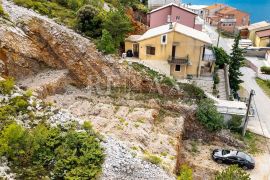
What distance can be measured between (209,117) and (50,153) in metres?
17.3

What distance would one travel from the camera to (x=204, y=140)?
29062mm

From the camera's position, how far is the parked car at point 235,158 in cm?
2542

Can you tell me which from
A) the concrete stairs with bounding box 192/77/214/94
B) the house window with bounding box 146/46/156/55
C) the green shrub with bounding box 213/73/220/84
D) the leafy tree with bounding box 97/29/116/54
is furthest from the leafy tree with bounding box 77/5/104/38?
the green shrub with bounding box 213/73/220/84

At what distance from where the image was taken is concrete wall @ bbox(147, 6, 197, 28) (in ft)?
133

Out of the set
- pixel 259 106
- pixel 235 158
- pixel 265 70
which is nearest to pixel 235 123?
pixel 235 158

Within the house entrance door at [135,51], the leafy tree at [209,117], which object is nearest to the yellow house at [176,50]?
the house entrance door at [135,51]

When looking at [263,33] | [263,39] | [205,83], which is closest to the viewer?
[205,83]

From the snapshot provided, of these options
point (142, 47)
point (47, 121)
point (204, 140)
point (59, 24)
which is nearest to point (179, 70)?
point (142, 47)

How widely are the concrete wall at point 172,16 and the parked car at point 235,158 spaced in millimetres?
21368

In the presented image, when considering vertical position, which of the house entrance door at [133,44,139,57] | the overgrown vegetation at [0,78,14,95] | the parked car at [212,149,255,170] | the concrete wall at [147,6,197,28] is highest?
the concrete wall at [147,6,197,28]

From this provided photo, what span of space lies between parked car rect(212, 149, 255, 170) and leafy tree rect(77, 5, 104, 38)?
18645 mm

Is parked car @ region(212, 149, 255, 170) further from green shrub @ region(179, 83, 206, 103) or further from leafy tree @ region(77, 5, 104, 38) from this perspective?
leafy tree @ region(77, 5, 104, 38)

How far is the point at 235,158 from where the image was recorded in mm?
25656

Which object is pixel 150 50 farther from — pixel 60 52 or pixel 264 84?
pixel 264 84
